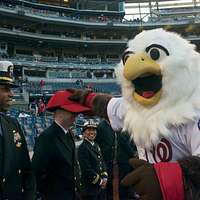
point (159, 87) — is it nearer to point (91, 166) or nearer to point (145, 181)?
point (145, 181)

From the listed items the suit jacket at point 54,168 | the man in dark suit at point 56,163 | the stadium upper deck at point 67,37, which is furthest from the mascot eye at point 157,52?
the stadium upper deck at point 67,37

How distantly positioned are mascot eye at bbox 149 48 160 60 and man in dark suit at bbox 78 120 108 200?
2922mm

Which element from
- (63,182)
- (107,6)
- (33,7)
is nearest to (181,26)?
→ (107,6)

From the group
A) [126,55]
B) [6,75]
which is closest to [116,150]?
[6,75]

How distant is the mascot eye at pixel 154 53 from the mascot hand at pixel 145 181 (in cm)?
56

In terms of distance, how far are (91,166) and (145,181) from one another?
338 centimetres

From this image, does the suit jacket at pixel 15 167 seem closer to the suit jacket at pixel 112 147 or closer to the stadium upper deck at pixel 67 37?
the suit jacket at pixel 112 147

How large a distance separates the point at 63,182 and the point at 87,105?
1.02 metres

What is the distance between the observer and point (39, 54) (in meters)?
35.4

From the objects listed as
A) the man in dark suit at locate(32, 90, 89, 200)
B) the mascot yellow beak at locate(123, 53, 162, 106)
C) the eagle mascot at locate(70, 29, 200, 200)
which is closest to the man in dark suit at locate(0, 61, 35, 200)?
the man in dark suit at locate(32, 90, 89, 200)

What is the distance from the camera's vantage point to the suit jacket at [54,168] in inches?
131

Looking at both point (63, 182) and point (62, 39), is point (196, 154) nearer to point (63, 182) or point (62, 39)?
point (63, 182)

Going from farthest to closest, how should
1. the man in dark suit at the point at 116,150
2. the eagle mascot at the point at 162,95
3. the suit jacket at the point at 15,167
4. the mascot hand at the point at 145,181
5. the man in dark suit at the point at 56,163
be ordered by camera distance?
the man in dark suit at the point at 116,150 < the man in dark suit at the point at 56,163 < the suit jacket at the point at 15,167 < the eagle mascot at the point at 162,95 < the mascot hand at the point at 145,181

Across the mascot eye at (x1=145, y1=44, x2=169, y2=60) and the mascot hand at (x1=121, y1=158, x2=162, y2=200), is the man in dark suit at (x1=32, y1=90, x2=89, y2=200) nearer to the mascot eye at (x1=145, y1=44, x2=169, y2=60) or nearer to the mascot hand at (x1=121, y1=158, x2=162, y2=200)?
the mascot eye at (x1=145, y1=44, x2=169, y2=60)
